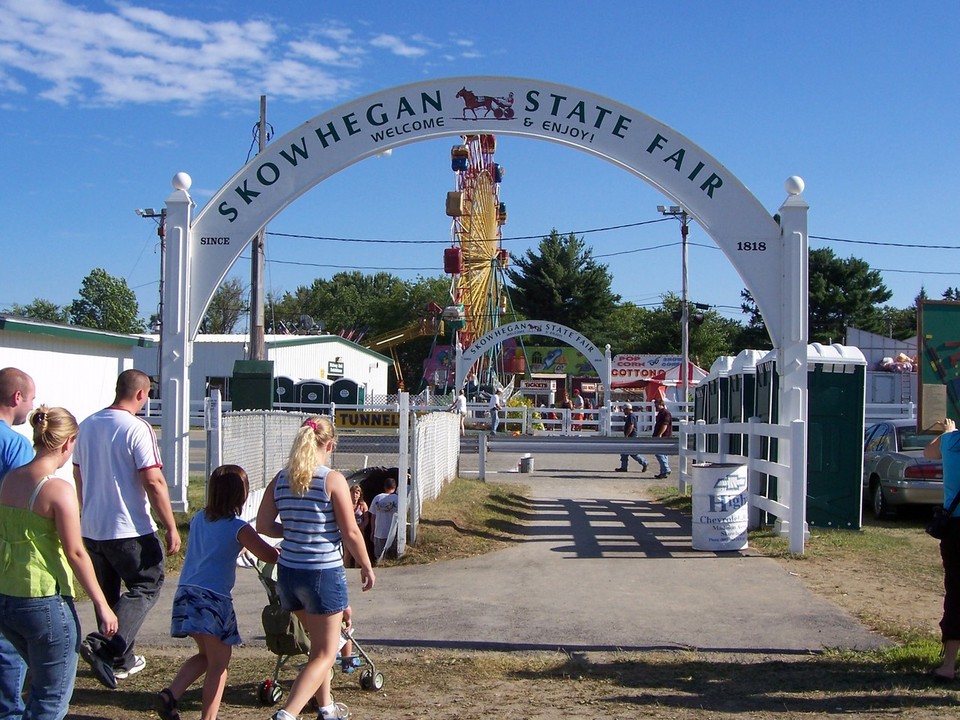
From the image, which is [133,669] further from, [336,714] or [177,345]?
[177,345]

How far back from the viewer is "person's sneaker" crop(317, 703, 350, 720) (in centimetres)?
526

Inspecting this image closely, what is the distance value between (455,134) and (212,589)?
7.90 m

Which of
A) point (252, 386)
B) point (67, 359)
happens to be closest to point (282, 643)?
point (67, 359)

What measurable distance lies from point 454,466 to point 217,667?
14833 millimetres

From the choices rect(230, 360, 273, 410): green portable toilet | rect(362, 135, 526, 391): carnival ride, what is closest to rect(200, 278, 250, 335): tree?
rect(362, 135, 526, 391): carnival ride

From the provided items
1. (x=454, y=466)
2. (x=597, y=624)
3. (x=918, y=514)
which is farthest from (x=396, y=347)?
(x=597, y=624)

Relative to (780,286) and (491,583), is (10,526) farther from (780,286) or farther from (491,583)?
(780,286)

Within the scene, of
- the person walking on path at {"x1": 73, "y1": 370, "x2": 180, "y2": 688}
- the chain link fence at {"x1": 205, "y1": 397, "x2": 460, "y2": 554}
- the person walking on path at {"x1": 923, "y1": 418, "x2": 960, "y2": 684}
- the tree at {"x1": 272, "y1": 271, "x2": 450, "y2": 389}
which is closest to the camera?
the person walking on path at {"x1": 73, "y1": 370, "x2": 180, "y2": 688}

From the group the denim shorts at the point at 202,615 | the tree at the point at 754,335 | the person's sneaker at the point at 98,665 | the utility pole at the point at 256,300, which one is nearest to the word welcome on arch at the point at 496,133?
the person's sneaker at the point at 98,665

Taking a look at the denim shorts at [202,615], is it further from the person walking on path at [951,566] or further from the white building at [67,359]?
the white building at [67,359]

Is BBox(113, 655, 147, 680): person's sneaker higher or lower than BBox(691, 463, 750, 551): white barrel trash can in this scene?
lower

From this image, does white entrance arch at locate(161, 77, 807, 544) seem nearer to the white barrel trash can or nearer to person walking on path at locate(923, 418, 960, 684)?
the white barrel trash can

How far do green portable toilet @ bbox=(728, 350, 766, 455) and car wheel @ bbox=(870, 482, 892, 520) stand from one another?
193 centimetres

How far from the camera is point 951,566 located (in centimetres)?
626
